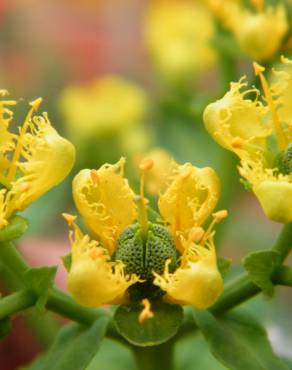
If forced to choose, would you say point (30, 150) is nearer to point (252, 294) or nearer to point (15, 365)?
point (252, 294)

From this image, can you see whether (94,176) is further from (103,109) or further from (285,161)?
(103,109)

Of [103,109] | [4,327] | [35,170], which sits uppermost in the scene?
[35,170]

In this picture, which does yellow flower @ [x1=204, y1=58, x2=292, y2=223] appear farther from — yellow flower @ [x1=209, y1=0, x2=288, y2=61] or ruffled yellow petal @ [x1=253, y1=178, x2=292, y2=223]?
yellow flower @ [x1=209, y1=0, x2=288, y2=61]

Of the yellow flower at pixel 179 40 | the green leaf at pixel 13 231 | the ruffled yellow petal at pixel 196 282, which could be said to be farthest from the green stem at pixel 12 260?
the yellow flower at pixel 179 40

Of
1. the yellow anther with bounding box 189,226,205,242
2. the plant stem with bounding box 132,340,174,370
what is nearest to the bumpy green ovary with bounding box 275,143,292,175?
the yellow anther with bounding box 189,226,205,242

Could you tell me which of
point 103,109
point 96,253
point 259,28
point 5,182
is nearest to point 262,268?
point 96,253

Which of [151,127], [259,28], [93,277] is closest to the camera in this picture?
[93,277]

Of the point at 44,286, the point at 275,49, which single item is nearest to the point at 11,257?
the point at 44,286
